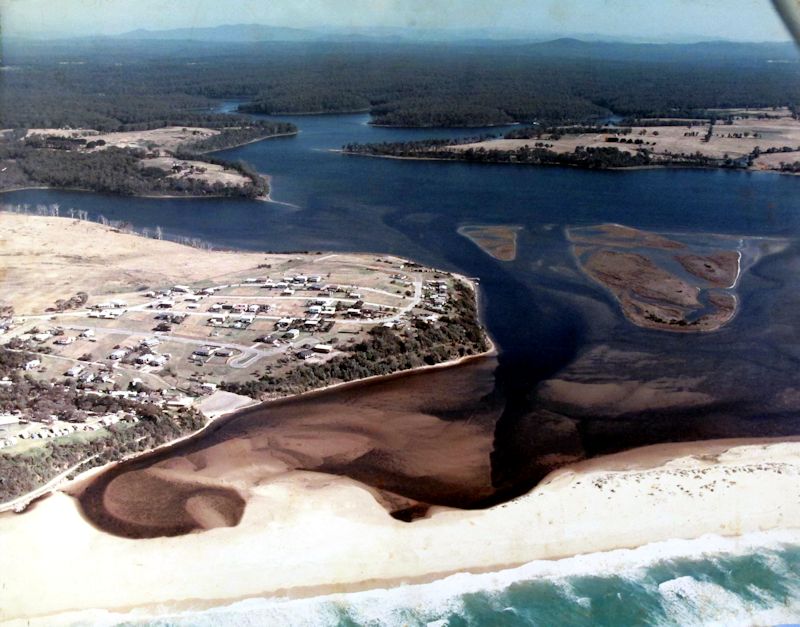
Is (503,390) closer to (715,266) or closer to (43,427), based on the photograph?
(43,427)

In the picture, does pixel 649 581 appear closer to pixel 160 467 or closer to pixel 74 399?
pixel 160 467

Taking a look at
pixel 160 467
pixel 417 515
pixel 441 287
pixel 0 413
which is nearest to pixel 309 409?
pixel 160 467

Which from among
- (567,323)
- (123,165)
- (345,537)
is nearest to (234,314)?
(567,323)

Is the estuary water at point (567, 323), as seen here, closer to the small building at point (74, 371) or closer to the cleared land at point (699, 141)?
the cleared land at point (699, 141)

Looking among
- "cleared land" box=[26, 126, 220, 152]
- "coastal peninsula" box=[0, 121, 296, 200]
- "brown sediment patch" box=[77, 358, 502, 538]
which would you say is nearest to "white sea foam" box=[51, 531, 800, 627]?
"brown sediment patch" box=[77, 358, 502, 538]

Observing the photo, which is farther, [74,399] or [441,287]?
[441,287]

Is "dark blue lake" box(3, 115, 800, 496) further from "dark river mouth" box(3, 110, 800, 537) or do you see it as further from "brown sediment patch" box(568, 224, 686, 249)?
"brown sediment patch" box(568, 224, 686, 249)
